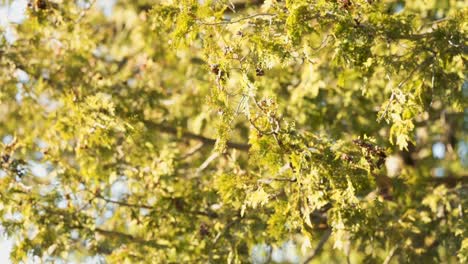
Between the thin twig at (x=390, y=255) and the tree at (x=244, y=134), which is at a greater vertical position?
the tree at (x=244, y=134)

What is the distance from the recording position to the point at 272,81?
297 inches

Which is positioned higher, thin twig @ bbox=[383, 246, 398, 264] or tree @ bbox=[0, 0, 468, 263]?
tree @ bbox=[0, 0, 468, 263]

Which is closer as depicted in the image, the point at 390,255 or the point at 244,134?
the point at 390,255

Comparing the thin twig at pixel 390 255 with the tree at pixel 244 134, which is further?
the thin twig at pixel 390 255

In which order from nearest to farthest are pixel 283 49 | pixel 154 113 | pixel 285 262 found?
1. pixel 283 49
2. pixel 154 113
3. pixel 285 262

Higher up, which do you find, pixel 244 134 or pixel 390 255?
pixel 244 134

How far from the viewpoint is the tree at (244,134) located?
4.68 meters

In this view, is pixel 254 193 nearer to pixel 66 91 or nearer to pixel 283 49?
pixel 283 49

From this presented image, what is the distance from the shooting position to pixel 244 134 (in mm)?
8531

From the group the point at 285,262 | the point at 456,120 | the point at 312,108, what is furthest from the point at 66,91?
the point at 456,120

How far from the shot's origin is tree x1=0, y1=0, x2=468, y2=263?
15.4 ft

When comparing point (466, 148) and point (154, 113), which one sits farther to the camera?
point (466, 148)

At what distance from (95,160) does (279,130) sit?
2584 mm

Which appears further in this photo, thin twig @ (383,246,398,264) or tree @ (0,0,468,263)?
thin twig @ (383,246,398,264)
